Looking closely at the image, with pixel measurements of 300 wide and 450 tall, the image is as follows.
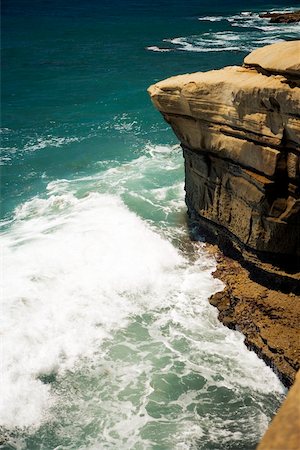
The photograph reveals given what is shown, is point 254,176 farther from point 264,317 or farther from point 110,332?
point 110,332

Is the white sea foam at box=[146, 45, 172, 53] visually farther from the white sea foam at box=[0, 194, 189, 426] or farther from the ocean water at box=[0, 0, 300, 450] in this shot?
the white sea foam at box=[0, 194, 189, 426]

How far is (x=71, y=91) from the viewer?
113ft

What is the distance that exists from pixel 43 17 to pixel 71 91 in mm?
34554

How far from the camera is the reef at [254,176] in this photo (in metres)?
11.5

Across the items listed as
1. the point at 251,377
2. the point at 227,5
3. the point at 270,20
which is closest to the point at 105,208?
the point at 251,377

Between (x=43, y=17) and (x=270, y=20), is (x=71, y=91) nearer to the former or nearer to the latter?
(x=270, y=20)

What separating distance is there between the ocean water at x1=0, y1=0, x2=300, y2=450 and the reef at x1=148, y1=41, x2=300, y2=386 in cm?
76

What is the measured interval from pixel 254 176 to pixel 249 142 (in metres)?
0.85

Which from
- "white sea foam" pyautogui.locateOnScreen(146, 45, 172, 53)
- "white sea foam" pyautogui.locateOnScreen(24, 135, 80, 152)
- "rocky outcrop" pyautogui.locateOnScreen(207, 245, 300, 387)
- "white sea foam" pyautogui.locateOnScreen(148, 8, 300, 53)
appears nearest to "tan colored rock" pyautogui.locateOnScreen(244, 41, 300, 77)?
"rocky outcrop" pyautogui.locateOnScreen(207, 245, 300, 387)

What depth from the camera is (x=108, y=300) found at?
14.7m

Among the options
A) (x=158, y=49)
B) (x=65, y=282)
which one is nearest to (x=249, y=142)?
(x=65, y=282)

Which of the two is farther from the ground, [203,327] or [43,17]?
[43,17]

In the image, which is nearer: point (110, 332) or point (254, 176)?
point (254, 176)

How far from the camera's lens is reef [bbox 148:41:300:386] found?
11539 millimetres
